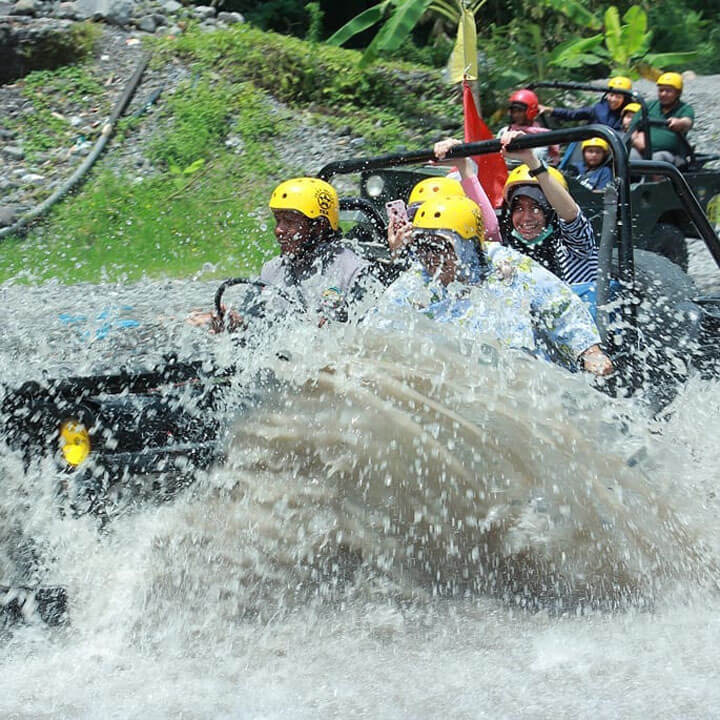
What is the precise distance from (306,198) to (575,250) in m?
1.27

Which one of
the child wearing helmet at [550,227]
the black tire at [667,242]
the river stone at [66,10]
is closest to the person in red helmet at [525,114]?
the black tire at [667,242]

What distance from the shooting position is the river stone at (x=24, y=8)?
14266 millimetres

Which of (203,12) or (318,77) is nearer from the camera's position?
(318,77)

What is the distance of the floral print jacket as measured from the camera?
13.5ft

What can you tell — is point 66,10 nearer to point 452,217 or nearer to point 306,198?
point 306,198

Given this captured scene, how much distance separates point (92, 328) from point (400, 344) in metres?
1.48

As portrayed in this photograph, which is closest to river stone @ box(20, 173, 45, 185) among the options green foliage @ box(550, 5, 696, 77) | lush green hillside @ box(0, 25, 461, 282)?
lush green hillside @ box(0, 25, 461, 282)

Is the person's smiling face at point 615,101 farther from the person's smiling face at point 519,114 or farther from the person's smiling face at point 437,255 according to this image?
the person's smiling face at point 437,255

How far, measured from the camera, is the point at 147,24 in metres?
14.5

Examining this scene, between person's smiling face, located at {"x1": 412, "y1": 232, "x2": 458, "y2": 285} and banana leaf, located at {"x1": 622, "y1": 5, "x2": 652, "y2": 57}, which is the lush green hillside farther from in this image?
person's smiling face, located at {"x1": 412, "y1": 232, "x2": 458, "y2": 285}

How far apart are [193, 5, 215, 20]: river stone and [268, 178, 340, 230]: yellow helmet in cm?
1112

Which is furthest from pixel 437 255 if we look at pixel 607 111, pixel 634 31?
pixel 634 31

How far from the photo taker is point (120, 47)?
14.0 meters

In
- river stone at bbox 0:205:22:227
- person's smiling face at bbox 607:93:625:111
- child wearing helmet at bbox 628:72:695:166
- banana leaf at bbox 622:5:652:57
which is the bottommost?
river stone at bbox 0:205:22:227
